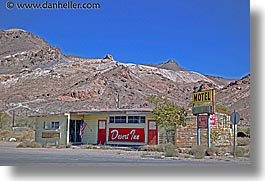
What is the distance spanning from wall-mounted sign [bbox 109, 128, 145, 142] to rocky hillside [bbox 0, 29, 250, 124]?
365 centimetres

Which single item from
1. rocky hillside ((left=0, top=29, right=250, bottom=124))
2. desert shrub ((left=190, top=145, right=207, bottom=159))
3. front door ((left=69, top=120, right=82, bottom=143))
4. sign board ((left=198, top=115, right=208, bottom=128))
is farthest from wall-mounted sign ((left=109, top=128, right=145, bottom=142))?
desert shrub ((left=190, top=145, right=207, bottom=159))

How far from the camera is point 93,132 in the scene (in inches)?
1112

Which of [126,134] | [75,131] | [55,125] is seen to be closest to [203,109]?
[126,134]

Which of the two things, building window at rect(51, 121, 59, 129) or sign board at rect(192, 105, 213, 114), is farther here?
building window at rect(51, 121, 59, 129)

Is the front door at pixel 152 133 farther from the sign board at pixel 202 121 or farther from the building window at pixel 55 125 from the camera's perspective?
the building window at pixel 55 125

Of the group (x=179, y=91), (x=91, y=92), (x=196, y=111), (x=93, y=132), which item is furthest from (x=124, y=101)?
(x=196, y=111)

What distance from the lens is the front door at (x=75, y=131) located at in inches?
1129

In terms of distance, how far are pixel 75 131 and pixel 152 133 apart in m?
5.20

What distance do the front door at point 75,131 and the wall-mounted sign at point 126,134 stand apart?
2496 millimetres

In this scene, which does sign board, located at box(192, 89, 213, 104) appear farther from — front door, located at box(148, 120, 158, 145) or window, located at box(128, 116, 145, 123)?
window, located at box(128, 116, 145, 123)

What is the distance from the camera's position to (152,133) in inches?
1033

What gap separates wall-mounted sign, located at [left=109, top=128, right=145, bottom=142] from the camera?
2650 centimetres

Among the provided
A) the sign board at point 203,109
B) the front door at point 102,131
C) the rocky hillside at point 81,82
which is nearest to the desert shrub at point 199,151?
the sign board at point 203,109

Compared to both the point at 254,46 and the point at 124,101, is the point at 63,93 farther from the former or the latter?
the point at 254,46
